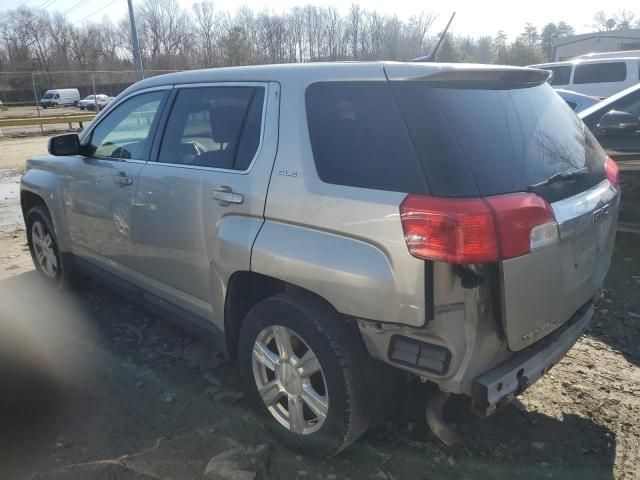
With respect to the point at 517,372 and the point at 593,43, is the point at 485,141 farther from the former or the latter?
the point at 593,43

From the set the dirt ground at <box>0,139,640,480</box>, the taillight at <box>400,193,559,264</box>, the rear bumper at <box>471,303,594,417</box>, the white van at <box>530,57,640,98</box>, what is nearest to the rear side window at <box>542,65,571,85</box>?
the white van at <box>530,57,640,98</box>

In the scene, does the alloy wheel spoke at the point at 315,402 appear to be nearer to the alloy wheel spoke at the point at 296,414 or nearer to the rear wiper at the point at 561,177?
the alloy wheel spoke at the point at 296,414

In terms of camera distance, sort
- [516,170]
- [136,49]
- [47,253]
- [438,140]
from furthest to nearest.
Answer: [136,49] < [47,253] < [516,170] < [438,140]

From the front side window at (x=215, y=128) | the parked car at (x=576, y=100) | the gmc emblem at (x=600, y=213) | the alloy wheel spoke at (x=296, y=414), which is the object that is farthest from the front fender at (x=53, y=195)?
the parked car at (x=576, y=100)

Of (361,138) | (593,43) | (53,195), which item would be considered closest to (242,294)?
(361,138)

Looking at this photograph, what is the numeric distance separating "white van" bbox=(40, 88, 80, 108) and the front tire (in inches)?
1617

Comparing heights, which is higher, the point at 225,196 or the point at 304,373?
the point at 225,196

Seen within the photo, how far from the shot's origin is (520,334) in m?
2.06

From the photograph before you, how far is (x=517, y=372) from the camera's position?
2.10m

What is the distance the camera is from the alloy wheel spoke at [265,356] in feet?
8.50

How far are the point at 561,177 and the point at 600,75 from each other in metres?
16.1

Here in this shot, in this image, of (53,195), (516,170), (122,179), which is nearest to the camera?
(516,170)

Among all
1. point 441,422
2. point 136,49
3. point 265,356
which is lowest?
point 441,422

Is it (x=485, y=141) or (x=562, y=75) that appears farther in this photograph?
(x=562, y=75)
